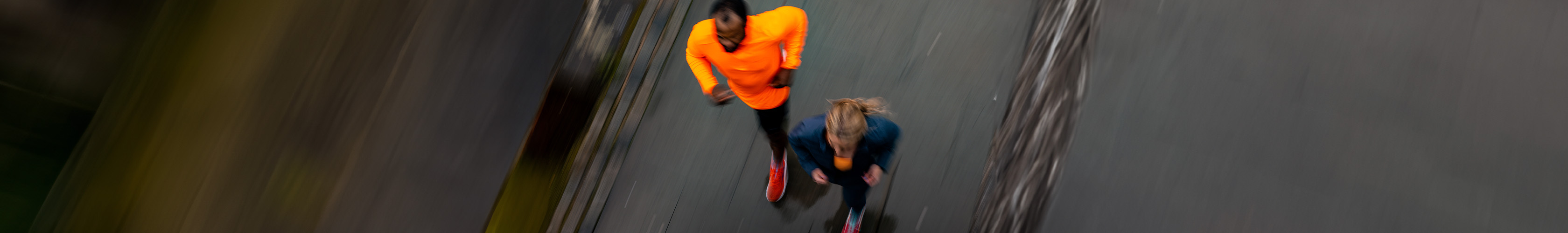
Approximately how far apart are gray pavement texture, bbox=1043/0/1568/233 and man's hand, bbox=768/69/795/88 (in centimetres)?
92

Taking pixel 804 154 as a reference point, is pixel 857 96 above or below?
above

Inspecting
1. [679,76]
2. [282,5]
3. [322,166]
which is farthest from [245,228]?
[679,76]

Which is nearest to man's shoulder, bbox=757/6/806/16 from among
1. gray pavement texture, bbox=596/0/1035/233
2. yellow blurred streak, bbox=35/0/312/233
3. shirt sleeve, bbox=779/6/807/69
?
Result: shirt sleeve, bbox=779/6/807/69

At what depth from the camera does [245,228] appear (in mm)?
2934

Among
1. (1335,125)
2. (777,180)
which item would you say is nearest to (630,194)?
(777,180)


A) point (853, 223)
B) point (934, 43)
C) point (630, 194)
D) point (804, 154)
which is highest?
point (934, 43)

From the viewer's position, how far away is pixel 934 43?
2855 mm

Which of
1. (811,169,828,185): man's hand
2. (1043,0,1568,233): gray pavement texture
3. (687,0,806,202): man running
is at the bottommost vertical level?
(811,169,828,185): man's hand

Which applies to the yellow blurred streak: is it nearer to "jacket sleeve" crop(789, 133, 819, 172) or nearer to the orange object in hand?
"jacket sleeve" crop(789, 133, 819, 172)

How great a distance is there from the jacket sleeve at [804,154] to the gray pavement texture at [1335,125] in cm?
74

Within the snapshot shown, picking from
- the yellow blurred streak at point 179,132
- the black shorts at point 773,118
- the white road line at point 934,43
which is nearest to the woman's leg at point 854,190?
the black shorts at point 773,118

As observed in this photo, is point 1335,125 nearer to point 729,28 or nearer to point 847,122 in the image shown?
point 847,122

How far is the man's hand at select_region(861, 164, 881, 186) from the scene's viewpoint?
1.84m

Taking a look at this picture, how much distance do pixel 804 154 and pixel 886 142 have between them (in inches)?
11.1
